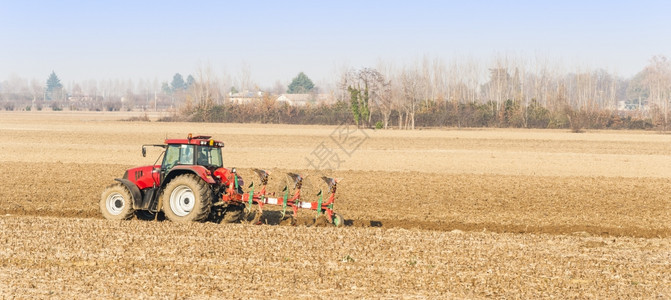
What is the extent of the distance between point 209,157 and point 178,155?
0.62m

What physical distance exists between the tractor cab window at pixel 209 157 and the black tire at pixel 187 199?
0.63 metres

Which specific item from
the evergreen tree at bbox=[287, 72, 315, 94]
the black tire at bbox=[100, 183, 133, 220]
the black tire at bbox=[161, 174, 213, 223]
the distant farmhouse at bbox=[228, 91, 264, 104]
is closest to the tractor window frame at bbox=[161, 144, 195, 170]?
the black tire at bbox=[161, 174, 213, 223]

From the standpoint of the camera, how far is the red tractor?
14.9 m

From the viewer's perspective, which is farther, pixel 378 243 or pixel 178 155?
pixel 178 155

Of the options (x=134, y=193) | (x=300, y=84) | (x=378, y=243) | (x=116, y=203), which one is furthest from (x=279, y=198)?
(x=300, y=84)

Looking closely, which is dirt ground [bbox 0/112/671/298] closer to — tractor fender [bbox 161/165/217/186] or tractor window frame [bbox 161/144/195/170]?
tractor fender [bbox 161/165/217/186]

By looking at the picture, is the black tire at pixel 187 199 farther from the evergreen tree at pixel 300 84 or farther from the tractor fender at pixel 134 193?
the evergreen tree at pixel 300 84

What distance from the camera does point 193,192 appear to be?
48.8 feet

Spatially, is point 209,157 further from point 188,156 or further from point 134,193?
point 134,193

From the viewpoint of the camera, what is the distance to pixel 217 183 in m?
15.2

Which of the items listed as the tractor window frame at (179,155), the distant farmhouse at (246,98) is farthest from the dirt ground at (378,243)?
the distant farmhouse at (246,98)

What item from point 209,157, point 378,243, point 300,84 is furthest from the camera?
point 300,84

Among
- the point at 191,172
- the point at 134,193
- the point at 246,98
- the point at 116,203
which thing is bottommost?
the point at 116,203

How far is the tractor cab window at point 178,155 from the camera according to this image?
1547cm
